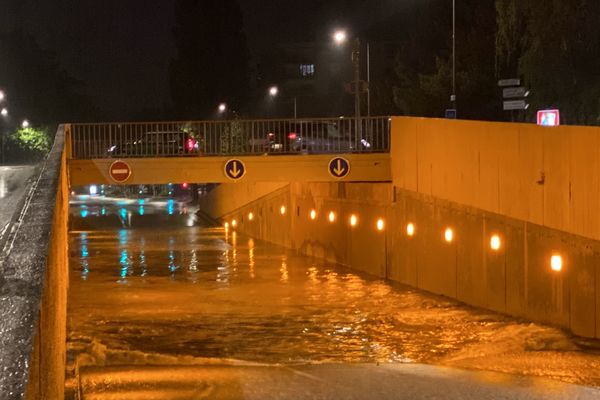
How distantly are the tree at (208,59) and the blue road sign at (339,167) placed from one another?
49074mm

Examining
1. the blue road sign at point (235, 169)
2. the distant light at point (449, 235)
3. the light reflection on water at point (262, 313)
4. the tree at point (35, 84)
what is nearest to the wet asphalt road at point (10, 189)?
the light reflection on water at point (262, 313)

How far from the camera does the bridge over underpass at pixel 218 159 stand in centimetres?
2712

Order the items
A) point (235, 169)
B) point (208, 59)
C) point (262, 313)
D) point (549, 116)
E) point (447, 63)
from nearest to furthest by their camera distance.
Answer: point (262, 313) → point (549, 116) → point (235, 169) → point (447, 63) → point (208, 59)

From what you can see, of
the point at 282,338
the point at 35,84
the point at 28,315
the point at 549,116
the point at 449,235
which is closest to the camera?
the point at 28,315

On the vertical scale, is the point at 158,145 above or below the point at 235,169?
above

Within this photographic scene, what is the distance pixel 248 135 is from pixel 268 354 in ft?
52.3

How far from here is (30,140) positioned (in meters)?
73.2

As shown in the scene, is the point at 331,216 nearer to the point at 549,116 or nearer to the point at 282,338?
the point at 549,116

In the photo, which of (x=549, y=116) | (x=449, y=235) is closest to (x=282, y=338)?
(x=449, y=235)

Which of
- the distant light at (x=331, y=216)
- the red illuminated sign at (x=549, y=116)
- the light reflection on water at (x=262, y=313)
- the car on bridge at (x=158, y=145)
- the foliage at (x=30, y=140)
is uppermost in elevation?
the foliage at (x=30, y=140)

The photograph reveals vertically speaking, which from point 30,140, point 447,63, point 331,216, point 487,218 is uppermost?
point 447,63

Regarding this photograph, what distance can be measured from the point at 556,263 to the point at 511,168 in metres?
2.67

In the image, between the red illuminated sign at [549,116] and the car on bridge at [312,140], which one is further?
the car on bridge at [312,140]

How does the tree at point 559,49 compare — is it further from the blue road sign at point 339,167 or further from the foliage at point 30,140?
the foliage at point 30,140
